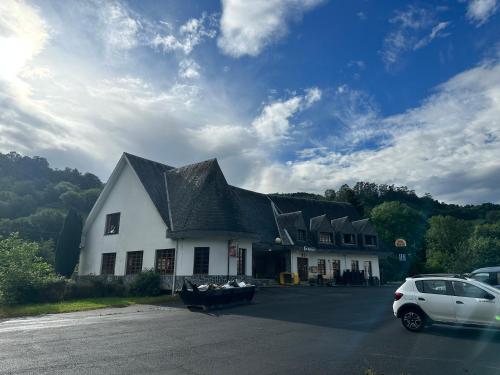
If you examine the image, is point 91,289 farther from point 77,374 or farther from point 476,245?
point 476,245

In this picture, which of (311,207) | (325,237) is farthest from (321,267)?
(311,207)

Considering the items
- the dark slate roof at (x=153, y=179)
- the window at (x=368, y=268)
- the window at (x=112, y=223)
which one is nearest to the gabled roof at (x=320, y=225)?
the window at (x=368, y=268)

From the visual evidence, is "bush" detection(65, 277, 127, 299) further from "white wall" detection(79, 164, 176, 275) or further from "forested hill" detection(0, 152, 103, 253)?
"forested hill" detection(0, 152, 103, 253)

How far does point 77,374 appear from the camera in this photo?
6.38 metres

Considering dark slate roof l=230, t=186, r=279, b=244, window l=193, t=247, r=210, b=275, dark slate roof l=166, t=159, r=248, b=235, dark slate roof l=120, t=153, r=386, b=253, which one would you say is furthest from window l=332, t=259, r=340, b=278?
window l=193, t=247, r=210, b=275

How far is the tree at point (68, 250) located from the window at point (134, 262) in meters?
6.79

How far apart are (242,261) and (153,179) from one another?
29.3 ft

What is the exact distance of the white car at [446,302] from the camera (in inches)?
366

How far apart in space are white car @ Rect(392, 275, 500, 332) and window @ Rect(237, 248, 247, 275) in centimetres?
1381

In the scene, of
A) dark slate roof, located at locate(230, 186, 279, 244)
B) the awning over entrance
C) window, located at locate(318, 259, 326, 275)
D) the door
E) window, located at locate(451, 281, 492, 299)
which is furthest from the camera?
window, located at locate(318, 259, 326, 275)

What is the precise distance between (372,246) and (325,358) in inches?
1254

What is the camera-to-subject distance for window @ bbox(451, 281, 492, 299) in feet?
30.9

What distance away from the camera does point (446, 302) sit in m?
9.79

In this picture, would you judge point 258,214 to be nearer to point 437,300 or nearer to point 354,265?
point 354,265
